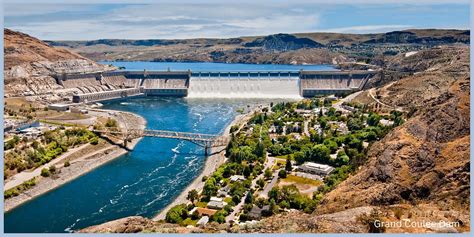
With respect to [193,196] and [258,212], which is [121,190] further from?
[258,212]

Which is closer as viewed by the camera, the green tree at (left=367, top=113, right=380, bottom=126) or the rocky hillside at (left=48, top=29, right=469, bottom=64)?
the green tree at (left=367, top=113, right=380, bottom=126)

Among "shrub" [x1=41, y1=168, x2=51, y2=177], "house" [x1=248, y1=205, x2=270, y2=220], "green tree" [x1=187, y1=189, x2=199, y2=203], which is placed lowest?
"house" [x1=248, y1=205, x2=270, y2=220]

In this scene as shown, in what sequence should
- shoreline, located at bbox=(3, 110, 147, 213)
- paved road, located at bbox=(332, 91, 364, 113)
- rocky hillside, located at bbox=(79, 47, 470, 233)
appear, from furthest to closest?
paved road, located at bbox=(332, 91, 364, 113)
shoreline, located at bbox=(3, 110, 147, 213)
rocky hillside, located at bbox=(79, 47, 470, 233)

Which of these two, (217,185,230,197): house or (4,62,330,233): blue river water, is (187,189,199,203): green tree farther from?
(4,62,330,233): blue river water

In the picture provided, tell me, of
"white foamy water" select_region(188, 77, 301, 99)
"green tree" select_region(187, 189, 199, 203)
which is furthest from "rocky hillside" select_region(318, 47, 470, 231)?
"white foamy water" select_region(188, 77, 301, 99)

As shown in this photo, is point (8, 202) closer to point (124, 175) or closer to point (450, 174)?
point (124, 175)

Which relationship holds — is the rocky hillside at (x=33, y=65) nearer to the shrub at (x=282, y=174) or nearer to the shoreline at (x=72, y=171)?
the shoreline at (x=72, y=171)

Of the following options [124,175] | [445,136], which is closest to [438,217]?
[445,136]

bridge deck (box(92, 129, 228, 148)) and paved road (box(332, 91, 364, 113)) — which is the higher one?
paved road (box(332, 91, 364, 113))
